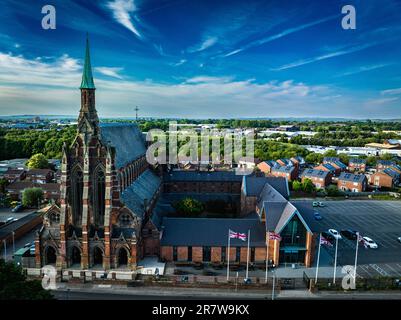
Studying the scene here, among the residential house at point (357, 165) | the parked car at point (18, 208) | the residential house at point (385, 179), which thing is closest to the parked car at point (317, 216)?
the residential house at point (385, 179)

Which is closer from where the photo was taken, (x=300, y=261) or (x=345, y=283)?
(x=345, y=283)

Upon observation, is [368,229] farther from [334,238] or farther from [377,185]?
[377,185]

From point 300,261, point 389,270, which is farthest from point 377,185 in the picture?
point 300,261

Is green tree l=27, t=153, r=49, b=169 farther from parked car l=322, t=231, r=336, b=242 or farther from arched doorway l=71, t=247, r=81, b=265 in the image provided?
parked car l=322, t=231, r=336, b=242

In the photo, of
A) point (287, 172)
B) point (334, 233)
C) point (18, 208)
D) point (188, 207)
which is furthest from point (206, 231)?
point (287, 172)

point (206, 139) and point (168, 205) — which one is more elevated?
point (206, 139)

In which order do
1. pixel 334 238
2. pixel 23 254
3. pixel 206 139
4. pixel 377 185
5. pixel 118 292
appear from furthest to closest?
pixel 206 139 < pixel 377 185 < pixel 334 238 < pixel 23 254 < pixel 118 292

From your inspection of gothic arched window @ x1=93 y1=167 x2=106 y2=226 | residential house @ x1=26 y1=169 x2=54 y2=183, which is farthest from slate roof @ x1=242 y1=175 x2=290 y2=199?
residential house @ x1=26 y1=169 x2=54 y2=183
